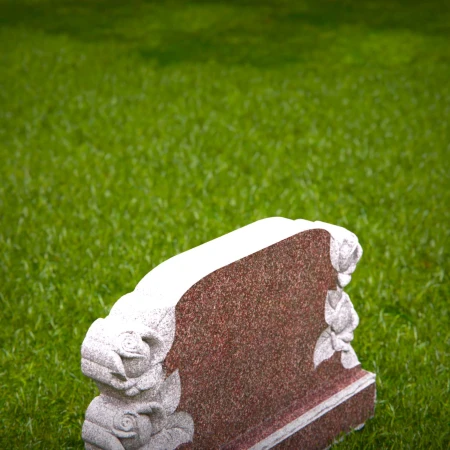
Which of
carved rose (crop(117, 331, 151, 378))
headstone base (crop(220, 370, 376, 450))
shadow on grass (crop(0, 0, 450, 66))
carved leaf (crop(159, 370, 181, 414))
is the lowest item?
headstone base (crop(220, 370, 376, 450))

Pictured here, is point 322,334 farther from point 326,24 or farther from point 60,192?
point 326,24

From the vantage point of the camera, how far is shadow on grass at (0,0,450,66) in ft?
47.5

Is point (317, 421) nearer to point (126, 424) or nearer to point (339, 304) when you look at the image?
point (339, 304)

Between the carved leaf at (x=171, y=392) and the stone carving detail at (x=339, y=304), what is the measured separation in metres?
1.08

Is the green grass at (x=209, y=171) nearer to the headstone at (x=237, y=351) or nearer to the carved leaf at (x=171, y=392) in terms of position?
the headstone at (x=237, y=351)

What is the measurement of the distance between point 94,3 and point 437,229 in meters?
13.8

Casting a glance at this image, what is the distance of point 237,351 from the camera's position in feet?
12.8

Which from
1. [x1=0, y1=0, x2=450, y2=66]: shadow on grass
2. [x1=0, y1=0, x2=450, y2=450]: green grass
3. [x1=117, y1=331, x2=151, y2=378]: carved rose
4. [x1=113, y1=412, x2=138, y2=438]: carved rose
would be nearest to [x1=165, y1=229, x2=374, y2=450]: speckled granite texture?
[x1=117, y1=331, x2=151, y2=378]: carved rose

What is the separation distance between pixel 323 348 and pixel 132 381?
1.41m

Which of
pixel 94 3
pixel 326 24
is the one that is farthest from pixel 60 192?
pixel 94 3

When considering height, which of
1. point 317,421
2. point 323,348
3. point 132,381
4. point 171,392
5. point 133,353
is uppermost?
point 133,353

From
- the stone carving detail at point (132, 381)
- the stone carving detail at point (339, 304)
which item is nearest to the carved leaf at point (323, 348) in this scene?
the stone carving detail at point (339, 304)

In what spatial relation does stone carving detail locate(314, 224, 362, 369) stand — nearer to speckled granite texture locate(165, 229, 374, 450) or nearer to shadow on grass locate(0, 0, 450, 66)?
speckled granite texture locate(165, 229, 374, 450)

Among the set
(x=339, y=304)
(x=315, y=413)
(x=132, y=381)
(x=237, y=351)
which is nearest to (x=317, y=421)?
(x=315, y=413)
